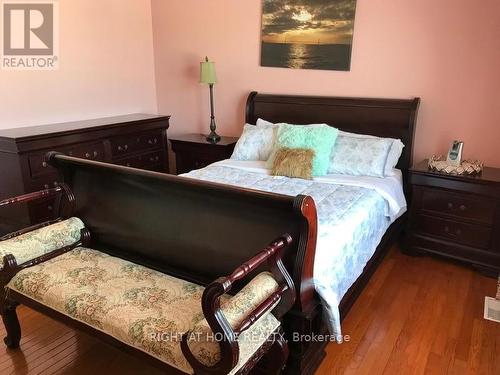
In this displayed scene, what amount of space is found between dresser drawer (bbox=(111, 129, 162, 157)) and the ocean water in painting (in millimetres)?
1286

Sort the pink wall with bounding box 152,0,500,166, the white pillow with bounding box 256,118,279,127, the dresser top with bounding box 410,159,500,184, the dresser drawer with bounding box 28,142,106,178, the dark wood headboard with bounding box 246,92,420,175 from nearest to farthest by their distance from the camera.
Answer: the dresser top with bounding box 410,159,500,184
the pink wall with bounding box 152,0,500,166
the dresser drawer with bounding box 28,142,106,178
the dark wood headboard with bounding box 246,92,420,175
the white pillow with bounding box 256,118,279,127

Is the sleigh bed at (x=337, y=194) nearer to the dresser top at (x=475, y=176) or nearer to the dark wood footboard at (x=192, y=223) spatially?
the dark wood footboard at (x=192, y=223)

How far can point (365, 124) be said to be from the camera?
328 centimetres

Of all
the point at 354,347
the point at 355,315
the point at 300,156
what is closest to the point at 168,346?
the point at 354,347

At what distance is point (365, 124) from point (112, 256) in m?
2.20

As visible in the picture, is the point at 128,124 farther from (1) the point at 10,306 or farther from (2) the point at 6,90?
(1) the point at 10,306

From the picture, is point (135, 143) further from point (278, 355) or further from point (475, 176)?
point (475, 176)

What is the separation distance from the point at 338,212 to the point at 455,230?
1184 millimetres

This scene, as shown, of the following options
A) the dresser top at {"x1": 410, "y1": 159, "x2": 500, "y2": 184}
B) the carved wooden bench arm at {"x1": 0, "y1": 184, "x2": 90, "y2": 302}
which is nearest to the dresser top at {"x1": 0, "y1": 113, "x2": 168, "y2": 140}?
the carved wooden bench arm at {"x1": 0, "y1": 184, "x2": 90, "y2": 302}

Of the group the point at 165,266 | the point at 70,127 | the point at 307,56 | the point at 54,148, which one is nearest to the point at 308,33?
the point at 307,56

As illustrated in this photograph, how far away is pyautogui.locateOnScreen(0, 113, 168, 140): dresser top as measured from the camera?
297cm

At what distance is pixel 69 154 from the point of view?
10.7 ft

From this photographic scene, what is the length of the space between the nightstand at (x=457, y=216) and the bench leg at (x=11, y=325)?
8.62 feet

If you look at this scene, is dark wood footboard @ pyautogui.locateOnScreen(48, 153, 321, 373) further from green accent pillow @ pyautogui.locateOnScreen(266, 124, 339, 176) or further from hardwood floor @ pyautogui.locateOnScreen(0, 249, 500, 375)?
green accent pillow @ pyautogui.locateOnScreen(266, 124, 339, 176)
